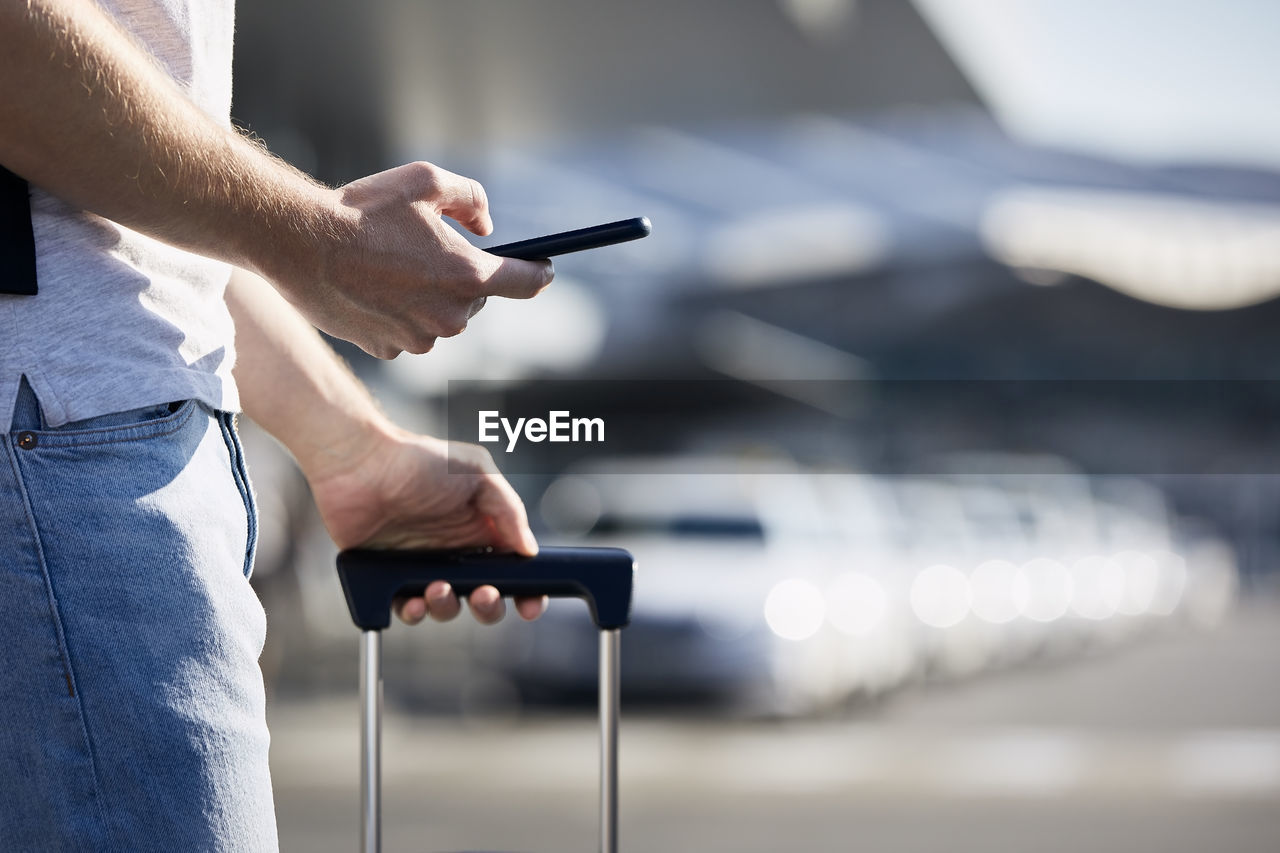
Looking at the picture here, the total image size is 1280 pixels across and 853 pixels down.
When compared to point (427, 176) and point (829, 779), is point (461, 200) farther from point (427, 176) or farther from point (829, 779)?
point (829, 779)

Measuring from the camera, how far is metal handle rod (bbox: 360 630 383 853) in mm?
1378

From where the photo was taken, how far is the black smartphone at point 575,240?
1.11 metres

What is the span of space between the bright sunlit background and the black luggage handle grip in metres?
1.14

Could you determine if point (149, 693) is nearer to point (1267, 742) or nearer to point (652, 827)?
point (652, 827)

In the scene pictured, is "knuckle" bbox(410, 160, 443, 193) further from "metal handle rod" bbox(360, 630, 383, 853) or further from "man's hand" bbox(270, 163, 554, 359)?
"metal handle rod" bbox(360, 630, 383, 853)

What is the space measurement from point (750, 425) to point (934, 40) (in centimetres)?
406

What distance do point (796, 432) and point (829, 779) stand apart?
16.0 ft

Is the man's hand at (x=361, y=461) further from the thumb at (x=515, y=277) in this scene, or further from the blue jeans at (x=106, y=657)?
the blue jeans at (x=106, y=657)

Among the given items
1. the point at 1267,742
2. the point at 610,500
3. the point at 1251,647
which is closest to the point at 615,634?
the point at 610,500

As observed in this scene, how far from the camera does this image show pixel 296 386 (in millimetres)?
1308

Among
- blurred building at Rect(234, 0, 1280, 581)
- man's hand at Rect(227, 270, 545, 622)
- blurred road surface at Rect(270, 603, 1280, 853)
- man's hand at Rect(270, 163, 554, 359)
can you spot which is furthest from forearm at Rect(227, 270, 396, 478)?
blurred building at Rect(234, 0, 1280, 581)

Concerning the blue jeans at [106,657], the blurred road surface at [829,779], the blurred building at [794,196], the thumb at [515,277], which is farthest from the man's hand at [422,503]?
the blurred building at [794,196]

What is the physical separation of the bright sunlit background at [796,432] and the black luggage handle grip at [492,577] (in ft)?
3.73

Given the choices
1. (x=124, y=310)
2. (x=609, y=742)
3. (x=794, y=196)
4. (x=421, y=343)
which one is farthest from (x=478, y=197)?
(x=794, y=196)
